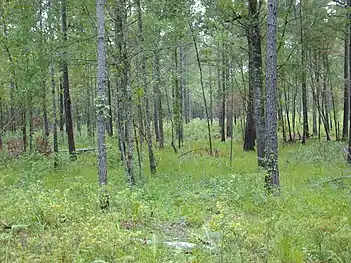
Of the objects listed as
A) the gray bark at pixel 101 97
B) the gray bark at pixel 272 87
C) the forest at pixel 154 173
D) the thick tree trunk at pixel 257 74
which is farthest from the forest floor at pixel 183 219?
the thick tree trunk at pixel 257 74

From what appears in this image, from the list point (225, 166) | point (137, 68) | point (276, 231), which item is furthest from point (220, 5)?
point (276, 231)

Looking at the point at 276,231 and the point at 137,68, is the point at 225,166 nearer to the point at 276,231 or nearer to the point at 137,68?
the point at 137,68

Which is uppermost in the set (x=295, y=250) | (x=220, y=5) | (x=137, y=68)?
(x=220, y=5)

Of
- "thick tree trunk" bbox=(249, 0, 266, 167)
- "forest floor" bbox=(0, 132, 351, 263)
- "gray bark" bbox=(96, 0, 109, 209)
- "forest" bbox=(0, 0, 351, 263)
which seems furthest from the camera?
"thick tree trunk" bbox=(249, 0, 266, 167)

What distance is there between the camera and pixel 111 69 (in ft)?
37.7

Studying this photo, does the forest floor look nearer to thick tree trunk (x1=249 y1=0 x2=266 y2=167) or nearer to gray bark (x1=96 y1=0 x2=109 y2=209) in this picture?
gray bark (x1=96 y1=0 x2=109 y2=209)

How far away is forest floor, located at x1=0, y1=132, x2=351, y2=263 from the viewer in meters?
4.49

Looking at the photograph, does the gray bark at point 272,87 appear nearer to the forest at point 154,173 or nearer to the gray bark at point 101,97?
the forest at point 154,173

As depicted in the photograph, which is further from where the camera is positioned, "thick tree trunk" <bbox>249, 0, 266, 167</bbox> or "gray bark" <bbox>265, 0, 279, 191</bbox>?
"thick tree trunk" <bbox>249, 0, 266, 167</bbox>

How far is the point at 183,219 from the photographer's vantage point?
7074mm

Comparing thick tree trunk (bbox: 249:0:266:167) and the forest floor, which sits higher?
thick tree trunk (bbox: 249:0:266:167)

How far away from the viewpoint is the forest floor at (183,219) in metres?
4.49

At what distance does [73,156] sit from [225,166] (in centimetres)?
588

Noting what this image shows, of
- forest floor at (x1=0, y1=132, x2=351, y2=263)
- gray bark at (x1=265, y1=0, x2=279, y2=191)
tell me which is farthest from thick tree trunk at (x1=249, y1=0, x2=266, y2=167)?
gray bark at (x1=265, y1=0, x2=279, y2=191)
